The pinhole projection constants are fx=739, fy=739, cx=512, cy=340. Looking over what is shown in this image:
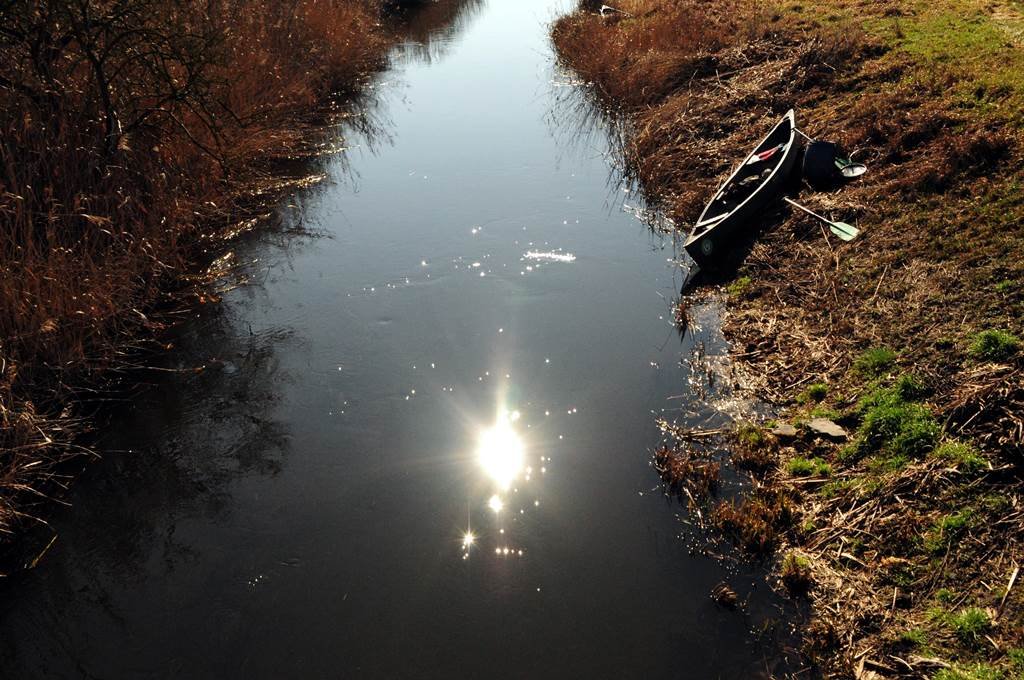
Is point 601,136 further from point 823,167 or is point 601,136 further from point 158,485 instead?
point 158,485

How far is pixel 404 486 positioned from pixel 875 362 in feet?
16.9

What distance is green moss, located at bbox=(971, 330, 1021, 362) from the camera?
6.93m

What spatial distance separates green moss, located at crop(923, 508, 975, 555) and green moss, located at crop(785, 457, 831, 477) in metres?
1.16

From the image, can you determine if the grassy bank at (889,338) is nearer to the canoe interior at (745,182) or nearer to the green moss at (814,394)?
the green moss at (814,394)

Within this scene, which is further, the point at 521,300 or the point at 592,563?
the point at 521,300

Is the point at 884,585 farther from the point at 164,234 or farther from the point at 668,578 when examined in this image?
the point at 164,234

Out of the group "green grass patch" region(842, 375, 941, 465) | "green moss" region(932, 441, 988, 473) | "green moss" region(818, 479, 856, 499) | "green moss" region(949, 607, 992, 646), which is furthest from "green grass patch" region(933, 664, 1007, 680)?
"green grass patch" region(842, 375, 941, 465)

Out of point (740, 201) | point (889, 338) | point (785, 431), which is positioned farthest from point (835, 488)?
point (740, 201)

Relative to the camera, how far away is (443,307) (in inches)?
424

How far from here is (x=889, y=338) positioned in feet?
26.4

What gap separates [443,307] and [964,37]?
11.3 metres

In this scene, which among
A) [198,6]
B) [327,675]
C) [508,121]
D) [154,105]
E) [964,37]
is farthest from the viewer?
[508,121]

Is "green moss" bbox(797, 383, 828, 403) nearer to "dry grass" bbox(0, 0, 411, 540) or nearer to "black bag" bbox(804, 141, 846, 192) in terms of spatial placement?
"black bag" bbox(804, 141, 846, 192)

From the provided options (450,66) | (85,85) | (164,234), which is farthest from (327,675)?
(450,66)
